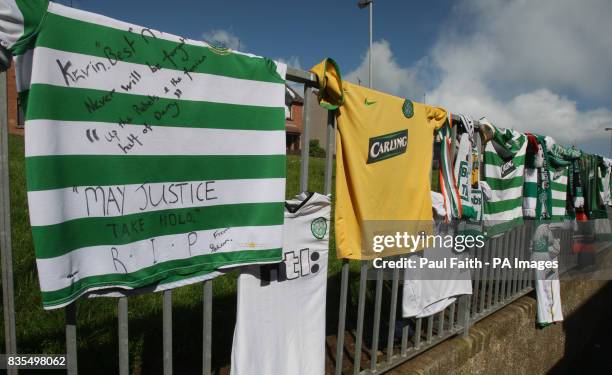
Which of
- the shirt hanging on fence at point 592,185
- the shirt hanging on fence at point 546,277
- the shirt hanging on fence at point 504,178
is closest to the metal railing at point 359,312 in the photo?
the shirt hanging on fence at point 546,277

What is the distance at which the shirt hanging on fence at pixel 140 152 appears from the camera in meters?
1.06

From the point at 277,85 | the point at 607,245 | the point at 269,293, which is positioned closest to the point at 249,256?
the point at 269,293

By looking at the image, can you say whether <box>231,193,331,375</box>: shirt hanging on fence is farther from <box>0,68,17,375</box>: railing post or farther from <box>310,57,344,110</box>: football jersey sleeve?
<box>0,68,17,375</box>: railing post

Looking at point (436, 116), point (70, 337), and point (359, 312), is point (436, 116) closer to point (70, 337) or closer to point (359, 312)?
point (359, 312)

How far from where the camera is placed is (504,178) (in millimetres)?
3240

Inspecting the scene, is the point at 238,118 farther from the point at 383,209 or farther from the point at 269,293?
the point at 383,209

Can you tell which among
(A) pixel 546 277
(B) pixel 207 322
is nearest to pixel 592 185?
(A) pixel 546 277

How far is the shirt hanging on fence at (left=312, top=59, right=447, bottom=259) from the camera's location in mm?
1804

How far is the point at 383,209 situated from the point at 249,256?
82cm

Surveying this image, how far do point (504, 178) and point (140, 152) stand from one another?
2.92m

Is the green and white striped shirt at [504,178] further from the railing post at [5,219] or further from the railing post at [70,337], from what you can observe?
the railing post at [5,219]

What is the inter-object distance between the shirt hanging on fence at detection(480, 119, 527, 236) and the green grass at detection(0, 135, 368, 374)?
153cm

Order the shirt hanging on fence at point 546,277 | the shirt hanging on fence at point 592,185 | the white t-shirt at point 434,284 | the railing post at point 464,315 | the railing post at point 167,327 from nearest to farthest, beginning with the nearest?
the railing post at point 167,327, the white t-shirt at point 434,284, the railing post at point 464,315, the shirt hanging on fence at point 546,277, the shirt hanging on fence at point 592,185

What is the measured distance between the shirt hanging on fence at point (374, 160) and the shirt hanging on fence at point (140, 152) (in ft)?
1.16
